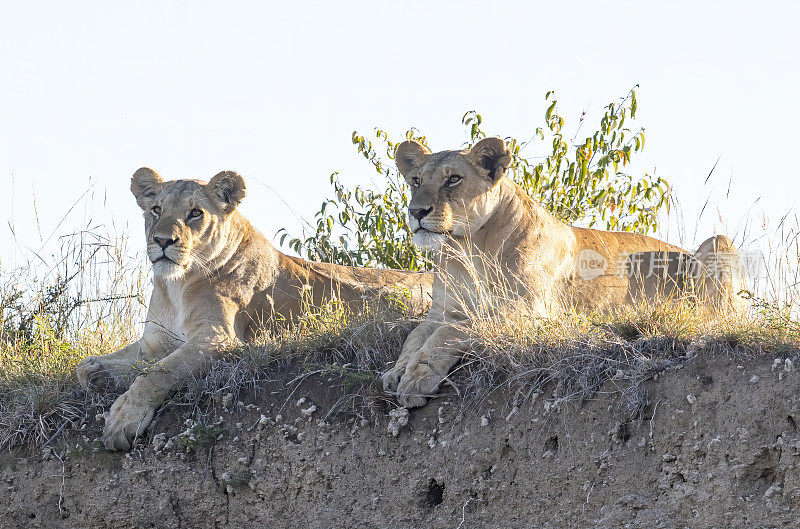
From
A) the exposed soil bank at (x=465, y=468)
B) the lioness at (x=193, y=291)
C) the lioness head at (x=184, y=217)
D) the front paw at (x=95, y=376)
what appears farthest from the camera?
the front paw at (x=95, y=376)

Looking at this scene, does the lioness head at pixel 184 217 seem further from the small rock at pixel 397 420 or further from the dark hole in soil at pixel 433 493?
the dark hole in soil at pixel 433 493

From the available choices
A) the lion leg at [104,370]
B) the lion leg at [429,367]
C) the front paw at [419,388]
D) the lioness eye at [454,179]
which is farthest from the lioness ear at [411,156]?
the lion leg at [104,370]

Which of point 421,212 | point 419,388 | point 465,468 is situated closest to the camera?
point 465,468

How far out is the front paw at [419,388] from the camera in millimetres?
5363

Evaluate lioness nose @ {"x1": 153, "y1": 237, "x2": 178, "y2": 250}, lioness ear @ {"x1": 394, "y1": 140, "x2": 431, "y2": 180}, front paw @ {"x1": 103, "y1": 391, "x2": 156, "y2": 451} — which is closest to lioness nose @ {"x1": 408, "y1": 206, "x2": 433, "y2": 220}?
lioness ear @ {"x1": 394, "y1": 140, "x2": 431, "y2": 180}

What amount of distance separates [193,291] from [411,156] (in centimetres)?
161

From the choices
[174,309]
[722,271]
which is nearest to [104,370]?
[174,309]

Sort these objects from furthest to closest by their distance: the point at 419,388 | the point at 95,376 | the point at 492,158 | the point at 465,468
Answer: the point at 95,376, the point at 492,158, the point at 419,388, the point at 465,468

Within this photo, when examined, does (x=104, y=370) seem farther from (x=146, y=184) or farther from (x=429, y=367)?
(x=429, y=367)

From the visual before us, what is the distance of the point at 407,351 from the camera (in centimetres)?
573

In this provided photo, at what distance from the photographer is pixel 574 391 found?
507 centimetres

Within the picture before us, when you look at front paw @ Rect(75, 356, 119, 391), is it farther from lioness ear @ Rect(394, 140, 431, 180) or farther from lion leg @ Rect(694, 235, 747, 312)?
lion leg @ Rect(694, 235, 747, 312)

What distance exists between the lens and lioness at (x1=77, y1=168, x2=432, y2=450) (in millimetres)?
6039

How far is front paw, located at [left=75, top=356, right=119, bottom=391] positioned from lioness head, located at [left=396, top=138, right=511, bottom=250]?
2.13 meters
